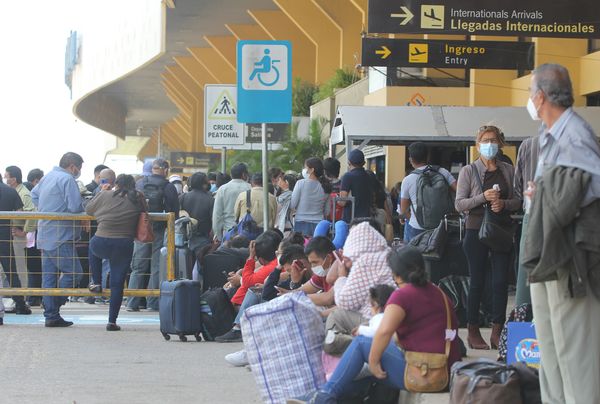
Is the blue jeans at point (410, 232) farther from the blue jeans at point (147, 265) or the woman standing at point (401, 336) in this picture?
the blue jeans at point (147, 265)

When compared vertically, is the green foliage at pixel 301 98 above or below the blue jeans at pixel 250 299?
above

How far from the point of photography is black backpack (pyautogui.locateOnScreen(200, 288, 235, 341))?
12.0 meters

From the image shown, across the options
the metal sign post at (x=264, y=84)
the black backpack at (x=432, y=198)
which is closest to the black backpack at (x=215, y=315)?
the metal sign post at (x=264, y=84)

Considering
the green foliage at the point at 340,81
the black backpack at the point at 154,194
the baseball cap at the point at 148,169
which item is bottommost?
the black backpack at the point at 154,194

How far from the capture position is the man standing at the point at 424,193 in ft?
37.0

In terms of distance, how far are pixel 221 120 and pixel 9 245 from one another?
7.02 meters

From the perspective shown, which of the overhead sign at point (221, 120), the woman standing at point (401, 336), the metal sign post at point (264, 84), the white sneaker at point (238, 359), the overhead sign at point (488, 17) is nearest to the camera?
the woman standing at point (401, 336)

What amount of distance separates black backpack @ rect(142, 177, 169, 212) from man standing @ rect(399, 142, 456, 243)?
498 cm

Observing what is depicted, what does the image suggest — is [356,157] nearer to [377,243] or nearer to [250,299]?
[250,299]

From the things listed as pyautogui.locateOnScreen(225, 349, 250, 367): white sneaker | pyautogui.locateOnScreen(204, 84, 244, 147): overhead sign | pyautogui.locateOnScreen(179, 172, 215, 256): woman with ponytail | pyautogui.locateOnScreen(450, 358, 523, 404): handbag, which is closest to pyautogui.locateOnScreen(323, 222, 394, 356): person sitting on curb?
pyautogui.locateOnScreen(450, 358, 523, 404): handbag

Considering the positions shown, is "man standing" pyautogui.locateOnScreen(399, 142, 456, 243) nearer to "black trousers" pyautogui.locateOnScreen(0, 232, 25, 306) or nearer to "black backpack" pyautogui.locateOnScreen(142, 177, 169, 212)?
"black backpack" pyautogui.locateOnScreen(142, 177, 169, 212)

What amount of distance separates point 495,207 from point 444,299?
6.96ft

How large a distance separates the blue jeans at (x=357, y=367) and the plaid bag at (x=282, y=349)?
0.42 metres

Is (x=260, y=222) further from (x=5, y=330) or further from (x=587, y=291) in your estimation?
(x=587, y=291)
